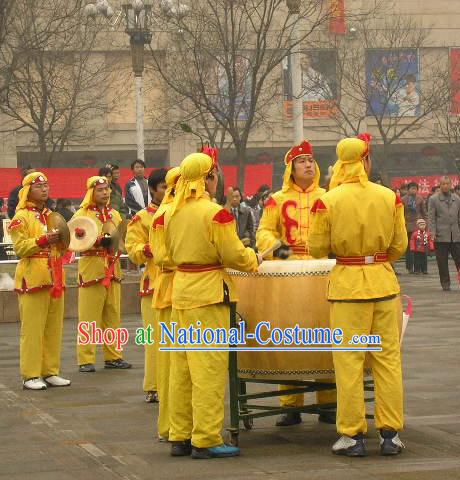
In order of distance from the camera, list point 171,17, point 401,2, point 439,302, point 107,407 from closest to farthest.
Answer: point 107,407, point 439,302, point 171,17, point 401,2

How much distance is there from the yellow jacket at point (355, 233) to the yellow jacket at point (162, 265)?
1048 millimetres

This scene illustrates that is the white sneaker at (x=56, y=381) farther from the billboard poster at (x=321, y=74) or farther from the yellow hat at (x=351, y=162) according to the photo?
the billboard poster at (x=321, y=74)

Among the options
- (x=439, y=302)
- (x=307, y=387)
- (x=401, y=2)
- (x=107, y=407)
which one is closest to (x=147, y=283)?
(x=107, y=407)

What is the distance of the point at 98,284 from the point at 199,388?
5.28 metres

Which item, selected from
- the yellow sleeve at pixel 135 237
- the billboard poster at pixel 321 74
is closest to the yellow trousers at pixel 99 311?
the yellow sleeve at pixel 135 237

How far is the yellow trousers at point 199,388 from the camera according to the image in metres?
8.64

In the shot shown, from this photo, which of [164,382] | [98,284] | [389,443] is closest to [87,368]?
[98,284]

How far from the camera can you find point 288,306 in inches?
353

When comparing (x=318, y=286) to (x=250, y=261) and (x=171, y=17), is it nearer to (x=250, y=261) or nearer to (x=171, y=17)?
(x=250, y=261)

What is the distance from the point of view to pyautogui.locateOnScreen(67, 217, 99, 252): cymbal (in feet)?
44.0

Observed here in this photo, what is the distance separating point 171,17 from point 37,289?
18509 millimetres

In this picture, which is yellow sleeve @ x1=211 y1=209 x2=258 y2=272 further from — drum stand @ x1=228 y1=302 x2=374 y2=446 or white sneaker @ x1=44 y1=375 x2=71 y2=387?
white sneaker @ x1=44 y1=375 x2=71 y2=387

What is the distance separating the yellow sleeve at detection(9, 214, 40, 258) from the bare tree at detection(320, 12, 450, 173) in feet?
103

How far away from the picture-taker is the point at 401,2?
5581cm
